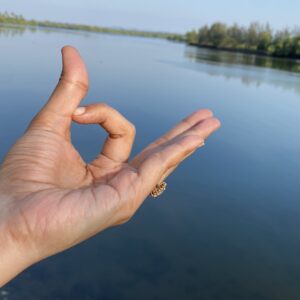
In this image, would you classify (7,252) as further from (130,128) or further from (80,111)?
(130,128)

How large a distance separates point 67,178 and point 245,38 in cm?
8718

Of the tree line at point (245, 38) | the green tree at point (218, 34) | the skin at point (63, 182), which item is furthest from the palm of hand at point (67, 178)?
the green tree at point (218, 34)

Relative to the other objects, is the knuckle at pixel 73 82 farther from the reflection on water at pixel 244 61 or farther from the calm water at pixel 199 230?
the reflection on water at pixel 244 61

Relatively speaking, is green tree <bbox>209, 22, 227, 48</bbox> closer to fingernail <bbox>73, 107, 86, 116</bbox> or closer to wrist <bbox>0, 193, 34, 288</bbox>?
fingernail <bbox>73, 107, 86, 116</bbox>

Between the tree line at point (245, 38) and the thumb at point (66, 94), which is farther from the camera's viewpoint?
the tree line at point (245, 38)

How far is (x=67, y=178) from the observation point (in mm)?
1737

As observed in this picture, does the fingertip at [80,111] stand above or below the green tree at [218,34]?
below

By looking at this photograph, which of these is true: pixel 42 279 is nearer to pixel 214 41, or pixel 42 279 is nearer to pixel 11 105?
pixel 11 105

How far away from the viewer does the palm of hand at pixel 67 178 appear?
59.0 inches

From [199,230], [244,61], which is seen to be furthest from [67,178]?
[244,61]

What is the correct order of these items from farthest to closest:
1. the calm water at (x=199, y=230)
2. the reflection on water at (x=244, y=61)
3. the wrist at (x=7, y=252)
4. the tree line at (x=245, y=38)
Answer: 1. the tree line at (x=245, y=38)
2. the reflection on water at (x=244, y=61)
3. the calm water at (x=199, y=230)
4. the wrist at (x=7, y=252)

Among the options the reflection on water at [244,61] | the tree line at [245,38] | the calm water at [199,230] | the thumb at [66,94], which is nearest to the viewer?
the thumb at [66,94]

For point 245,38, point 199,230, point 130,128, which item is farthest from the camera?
point 245,38

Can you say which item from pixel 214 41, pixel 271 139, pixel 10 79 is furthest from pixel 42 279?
pixel 214 41
